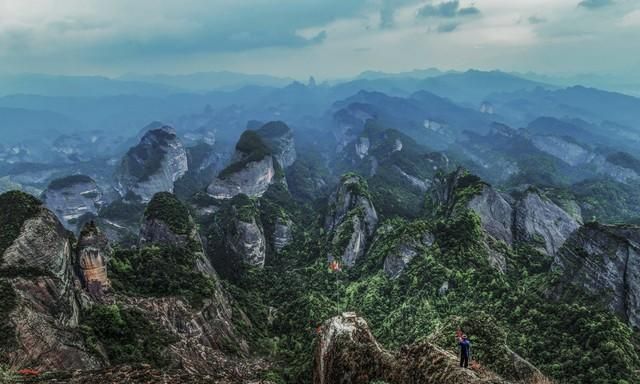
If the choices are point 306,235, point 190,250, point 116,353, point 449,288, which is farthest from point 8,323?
point 306,235

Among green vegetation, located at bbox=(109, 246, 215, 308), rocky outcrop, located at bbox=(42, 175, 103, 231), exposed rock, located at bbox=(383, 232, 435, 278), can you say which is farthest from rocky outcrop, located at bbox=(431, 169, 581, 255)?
rocky outcrop, located at bbox=(42, 175, 103, 231)

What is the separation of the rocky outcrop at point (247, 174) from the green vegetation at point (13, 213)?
110 m

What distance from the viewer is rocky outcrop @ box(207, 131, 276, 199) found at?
509 ft

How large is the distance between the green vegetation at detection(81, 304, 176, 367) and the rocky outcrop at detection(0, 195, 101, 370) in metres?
2.48

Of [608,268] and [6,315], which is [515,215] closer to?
[608,268]

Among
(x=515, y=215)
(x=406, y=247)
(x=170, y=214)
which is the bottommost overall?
(x=515, y=215)

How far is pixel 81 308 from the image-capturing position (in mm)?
41125

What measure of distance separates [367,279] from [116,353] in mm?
54865

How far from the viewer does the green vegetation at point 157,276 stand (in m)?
54.0

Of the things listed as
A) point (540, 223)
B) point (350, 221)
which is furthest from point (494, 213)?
point (350, 221)

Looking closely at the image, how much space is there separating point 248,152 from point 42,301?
143225mm

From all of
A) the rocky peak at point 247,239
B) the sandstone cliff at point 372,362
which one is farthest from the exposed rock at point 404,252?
the sandstone cliff at point 372,362

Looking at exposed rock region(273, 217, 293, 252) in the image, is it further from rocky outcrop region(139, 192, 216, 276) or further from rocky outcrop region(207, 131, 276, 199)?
rocky outcrop region(207, 131, 276, 199)

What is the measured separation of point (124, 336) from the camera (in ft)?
137
